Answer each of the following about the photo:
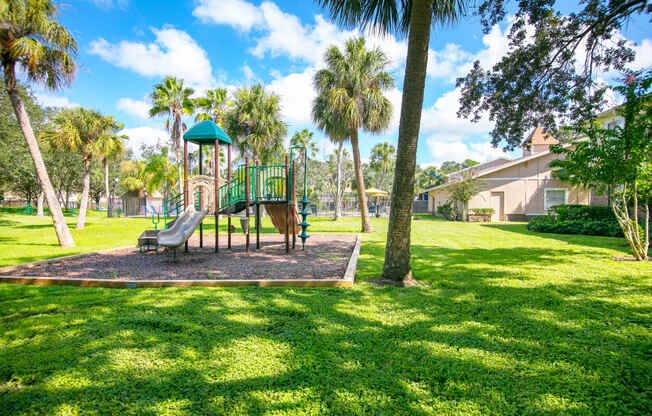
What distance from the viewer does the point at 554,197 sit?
2139 cm

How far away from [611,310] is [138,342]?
5.47 metres

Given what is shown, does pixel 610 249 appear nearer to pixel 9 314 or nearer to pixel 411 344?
pixel 411 344

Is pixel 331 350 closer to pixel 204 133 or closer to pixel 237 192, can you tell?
pixel 237 192

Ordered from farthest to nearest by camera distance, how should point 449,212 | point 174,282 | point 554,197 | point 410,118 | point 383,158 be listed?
point 383,158, point 449,212, point 554,197, point 174,282, point 410,118

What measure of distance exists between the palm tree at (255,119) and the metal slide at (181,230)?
1364cm

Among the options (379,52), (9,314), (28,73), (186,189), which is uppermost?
(379,52)

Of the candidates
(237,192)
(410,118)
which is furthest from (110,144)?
(410,118)

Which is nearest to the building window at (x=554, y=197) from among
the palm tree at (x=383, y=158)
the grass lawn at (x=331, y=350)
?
the grass lawn at (x=331, y=350)

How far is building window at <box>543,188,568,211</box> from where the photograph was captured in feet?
69.2

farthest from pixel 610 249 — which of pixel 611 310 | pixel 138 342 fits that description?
pixel 138 342

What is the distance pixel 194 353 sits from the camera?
9.14ft

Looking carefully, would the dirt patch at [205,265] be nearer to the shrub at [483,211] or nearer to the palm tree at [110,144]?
the palm tree at [110,144]

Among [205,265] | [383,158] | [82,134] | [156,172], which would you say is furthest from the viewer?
[383,158]

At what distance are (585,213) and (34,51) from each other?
23305 mm
